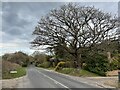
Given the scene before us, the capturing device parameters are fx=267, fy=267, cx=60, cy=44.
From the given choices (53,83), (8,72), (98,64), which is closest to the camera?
(53,83)

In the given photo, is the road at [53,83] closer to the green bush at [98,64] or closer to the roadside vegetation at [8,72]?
the roadside vegetation at [8,72]

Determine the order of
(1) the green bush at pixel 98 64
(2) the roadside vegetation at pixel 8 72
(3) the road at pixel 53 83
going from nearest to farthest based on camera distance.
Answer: (3) the road at pixel 53 83 < (2) the roadside vegetation at pixel 8 72 < (1) the green bush at pixel 98 64

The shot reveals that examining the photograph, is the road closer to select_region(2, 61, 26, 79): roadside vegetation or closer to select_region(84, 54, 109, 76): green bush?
select_region(2, 61, 26, 79): roadside vegetation

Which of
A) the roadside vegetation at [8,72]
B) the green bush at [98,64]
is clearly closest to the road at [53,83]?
the roadside vegetation at [8,72]

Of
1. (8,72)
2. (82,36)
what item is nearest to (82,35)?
(82,36)

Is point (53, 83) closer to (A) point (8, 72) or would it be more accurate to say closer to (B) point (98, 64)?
(A) point (8, 72)

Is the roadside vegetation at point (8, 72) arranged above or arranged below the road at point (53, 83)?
above

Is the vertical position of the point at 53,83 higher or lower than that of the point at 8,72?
lower

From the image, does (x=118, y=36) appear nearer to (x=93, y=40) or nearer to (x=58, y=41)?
(x=93, y=40)

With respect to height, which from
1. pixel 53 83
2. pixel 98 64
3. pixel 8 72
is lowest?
pixel 53 83

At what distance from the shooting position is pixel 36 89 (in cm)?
2053

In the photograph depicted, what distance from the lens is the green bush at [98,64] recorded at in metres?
42.0

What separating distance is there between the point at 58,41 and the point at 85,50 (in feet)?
16.3

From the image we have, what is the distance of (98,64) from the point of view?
4356 cm
